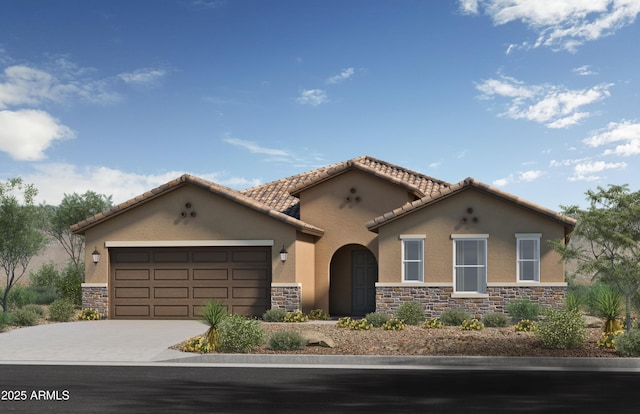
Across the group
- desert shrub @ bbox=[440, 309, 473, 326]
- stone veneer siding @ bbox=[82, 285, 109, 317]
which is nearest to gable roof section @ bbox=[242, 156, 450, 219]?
desert shrub @ bbox=[440, 309, 473, 326]

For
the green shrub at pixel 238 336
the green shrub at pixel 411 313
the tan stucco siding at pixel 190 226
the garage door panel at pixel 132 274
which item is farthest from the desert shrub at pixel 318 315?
the green shrub at pixel 238 336

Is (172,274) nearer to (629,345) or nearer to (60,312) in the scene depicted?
(60,312)

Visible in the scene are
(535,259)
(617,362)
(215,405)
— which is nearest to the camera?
(215,405)

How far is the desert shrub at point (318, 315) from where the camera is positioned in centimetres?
2519

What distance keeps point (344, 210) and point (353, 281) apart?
286cm

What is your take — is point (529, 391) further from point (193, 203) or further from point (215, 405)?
point (193, 203)

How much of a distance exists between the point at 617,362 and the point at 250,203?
44.3 ft

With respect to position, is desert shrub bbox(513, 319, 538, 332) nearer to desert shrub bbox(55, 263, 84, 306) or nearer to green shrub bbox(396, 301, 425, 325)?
green shrub bbox(396, 301, 425, 325)

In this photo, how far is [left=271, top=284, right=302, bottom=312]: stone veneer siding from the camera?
79.7 feet

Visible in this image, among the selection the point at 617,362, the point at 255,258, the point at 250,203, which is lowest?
the point at 617,362

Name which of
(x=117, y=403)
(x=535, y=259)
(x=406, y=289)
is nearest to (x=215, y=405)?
(x=117, y=403)

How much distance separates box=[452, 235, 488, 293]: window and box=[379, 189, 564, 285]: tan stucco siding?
7.0 inches

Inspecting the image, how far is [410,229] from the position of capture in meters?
24.5

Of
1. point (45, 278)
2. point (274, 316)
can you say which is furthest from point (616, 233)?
point (45, 278)
